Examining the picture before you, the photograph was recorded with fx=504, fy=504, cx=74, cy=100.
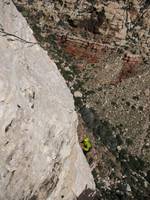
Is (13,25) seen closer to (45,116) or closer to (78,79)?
(45,116)

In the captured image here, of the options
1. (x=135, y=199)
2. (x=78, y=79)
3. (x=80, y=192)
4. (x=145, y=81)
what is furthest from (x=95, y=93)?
(x=80, y=192)

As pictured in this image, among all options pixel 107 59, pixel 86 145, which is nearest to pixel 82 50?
→ pixel 107 59

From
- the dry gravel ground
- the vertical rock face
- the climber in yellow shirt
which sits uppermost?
the vertical rock face

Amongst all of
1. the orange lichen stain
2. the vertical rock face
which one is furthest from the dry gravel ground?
the vertical rock face

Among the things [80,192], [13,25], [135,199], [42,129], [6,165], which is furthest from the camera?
[135,199]

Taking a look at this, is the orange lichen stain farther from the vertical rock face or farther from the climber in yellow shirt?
the vertical rock face

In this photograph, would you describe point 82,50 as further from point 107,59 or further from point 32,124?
point 32,124
